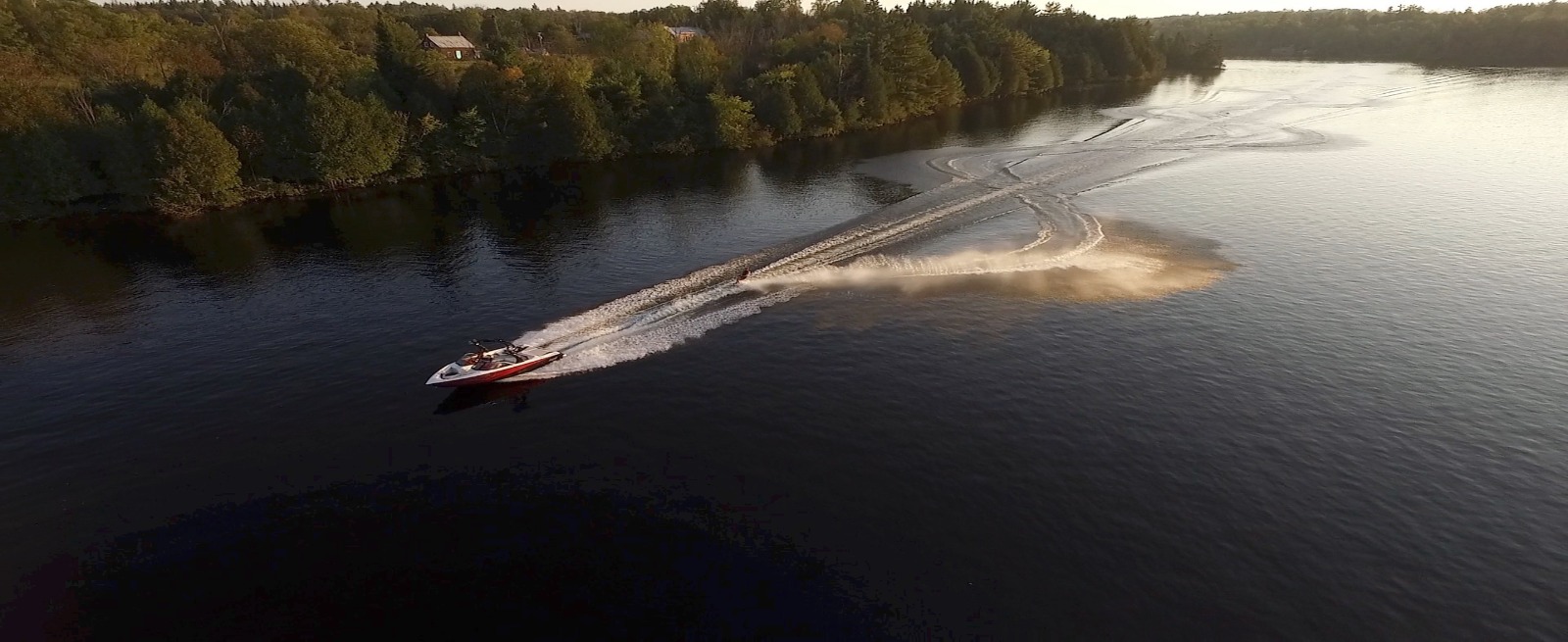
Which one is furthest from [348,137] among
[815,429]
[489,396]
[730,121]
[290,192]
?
[815,429]

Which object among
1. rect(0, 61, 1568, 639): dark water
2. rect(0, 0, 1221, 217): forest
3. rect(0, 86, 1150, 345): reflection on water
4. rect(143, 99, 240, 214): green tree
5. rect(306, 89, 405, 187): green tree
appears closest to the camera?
rect(0, 61, 1568, 639): dark water

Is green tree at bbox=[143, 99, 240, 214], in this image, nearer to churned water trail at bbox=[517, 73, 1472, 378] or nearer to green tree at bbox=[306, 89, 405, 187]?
green tree at bbox=[306, 89, 405, 187]

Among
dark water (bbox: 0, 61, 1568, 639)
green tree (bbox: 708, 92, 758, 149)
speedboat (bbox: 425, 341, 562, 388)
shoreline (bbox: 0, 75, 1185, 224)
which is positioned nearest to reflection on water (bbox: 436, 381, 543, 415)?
dark water (bbox: 0, 61, 1568, 639)

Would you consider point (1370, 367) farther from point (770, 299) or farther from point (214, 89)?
point (214, 89)

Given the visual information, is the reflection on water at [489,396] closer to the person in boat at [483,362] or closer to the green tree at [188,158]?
the person in boat at [483,362]

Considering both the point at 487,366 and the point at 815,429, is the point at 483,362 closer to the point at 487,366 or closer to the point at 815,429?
the point at 487,366

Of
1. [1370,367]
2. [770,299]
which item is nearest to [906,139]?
[770,299]

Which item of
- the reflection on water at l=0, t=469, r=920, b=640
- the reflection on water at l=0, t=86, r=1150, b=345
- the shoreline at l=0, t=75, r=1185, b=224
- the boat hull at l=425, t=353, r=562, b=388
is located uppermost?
the shoreline at l=0, t=75, r=1185, b=224
